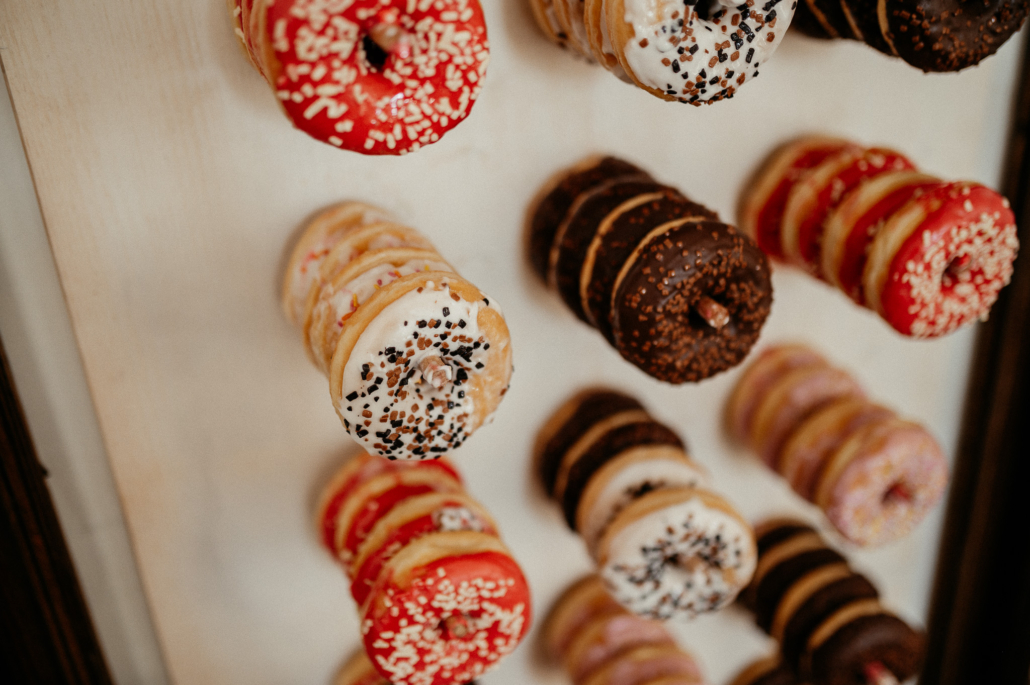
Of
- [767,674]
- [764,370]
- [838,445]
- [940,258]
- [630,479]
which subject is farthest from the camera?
[767,674]

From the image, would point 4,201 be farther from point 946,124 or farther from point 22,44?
point 946,124

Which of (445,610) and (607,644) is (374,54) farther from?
(607,644)

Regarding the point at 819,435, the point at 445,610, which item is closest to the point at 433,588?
the point at 445,610

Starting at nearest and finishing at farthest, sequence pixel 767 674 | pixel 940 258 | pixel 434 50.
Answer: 1. pixel 434 50
2. pixel 940 258
3. pixel 767 674

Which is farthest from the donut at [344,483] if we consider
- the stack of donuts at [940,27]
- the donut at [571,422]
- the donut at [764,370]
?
the stack of donuts at [940,27]

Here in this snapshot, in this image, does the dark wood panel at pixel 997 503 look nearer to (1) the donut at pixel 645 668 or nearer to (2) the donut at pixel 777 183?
(2) the donut at pixel 777 183

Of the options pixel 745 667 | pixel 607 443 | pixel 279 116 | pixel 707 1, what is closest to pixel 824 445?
pixel 607 443

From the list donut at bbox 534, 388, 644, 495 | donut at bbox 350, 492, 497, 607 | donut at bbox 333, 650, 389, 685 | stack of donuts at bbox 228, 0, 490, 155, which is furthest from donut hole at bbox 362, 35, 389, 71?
donut at bbox 333, 650, 389, 685
